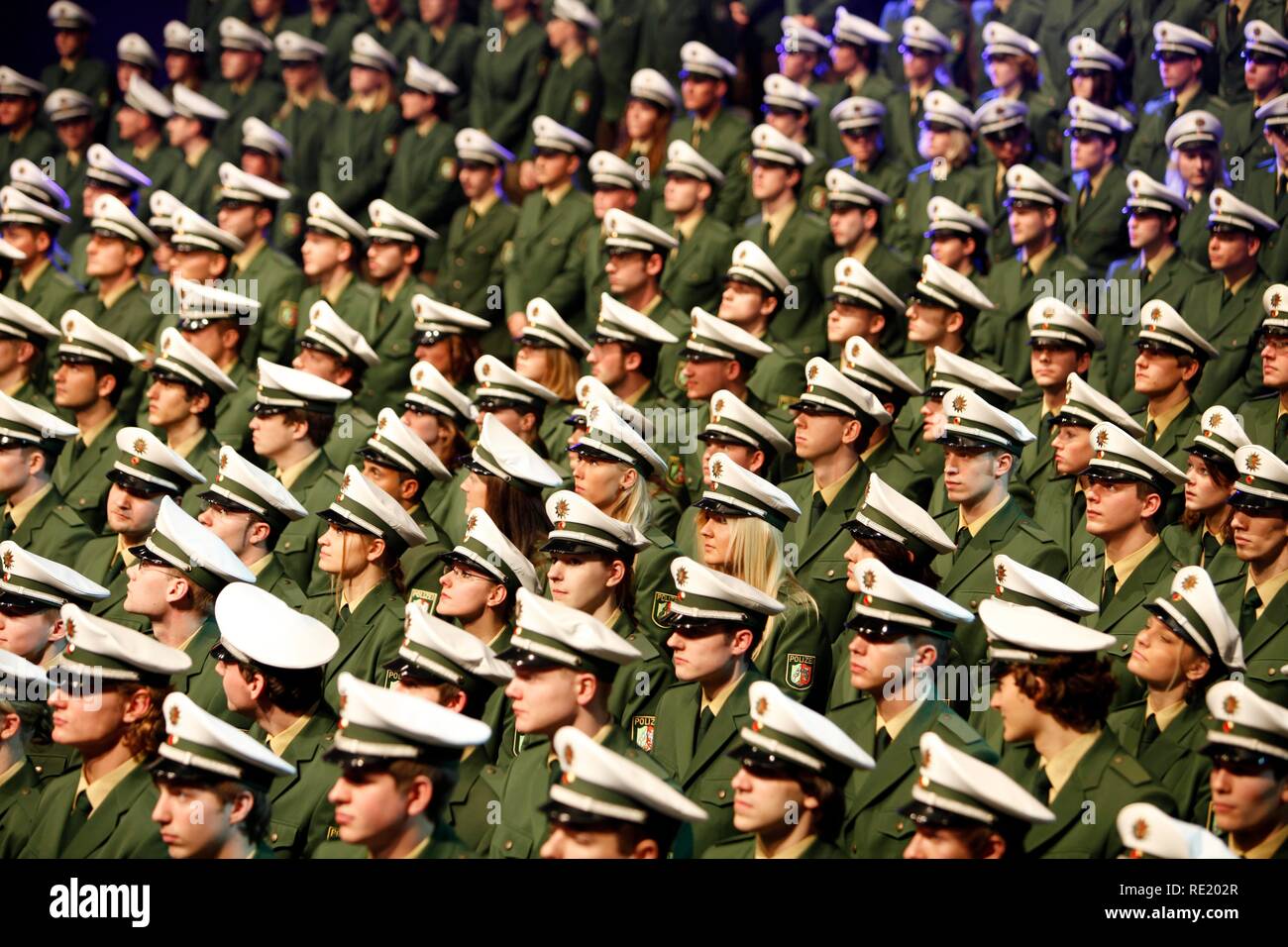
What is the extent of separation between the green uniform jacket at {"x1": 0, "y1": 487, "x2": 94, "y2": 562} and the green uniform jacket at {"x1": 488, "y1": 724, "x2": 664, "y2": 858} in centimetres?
309

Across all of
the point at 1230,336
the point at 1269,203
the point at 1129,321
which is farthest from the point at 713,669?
the point at 1269,203

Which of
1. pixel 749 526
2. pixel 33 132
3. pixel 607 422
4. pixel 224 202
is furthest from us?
pixel 33 132

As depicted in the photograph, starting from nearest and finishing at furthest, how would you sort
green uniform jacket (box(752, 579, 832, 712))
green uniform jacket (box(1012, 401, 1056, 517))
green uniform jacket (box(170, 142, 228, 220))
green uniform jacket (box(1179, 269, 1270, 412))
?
green uniform jacket (box(752, 579, 832, 712)) < green uniform jacket (box(1012, 401, 1056, 517)) < green uniform jacket (box(1179, 269, 1270, 412)) < green uniform jacket (box(170, 142, 228, 220))

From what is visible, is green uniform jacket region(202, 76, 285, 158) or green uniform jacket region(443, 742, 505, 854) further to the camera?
green uniform jacket region(202, 76, 285, 158)

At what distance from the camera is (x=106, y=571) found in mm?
7879

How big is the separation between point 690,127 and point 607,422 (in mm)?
4289

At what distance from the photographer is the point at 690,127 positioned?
443 inches

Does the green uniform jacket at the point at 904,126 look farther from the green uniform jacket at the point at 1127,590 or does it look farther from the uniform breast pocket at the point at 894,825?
the uniform breast pocket at the point at 894,825

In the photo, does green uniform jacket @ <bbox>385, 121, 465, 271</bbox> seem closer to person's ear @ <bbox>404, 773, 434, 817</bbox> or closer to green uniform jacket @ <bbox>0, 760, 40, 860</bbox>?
green uniform jacket @ <bbox>0, 760, 40, 860</bbox>

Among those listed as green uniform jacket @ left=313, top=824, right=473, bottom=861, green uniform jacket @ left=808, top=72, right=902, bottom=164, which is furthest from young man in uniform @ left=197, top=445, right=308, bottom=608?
green uniform jacket @ left=808, top=72, right=902, bottom=164

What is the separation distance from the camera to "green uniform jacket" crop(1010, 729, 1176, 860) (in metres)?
5.19
